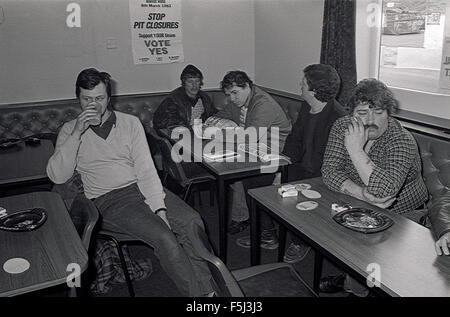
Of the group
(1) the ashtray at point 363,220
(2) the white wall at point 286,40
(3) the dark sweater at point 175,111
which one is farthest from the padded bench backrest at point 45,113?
(1) the ashtray at point 363,220

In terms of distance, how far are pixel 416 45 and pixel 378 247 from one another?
7.12ft

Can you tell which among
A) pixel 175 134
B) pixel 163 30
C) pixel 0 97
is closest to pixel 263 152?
pixel 175 134

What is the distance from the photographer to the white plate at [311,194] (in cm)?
198

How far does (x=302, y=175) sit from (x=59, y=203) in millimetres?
1579

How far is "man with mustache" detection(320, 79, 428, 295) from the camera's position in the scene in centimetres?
193

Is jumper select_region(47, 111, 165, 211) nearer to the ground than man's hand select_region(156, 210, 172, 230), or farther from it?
farther from it

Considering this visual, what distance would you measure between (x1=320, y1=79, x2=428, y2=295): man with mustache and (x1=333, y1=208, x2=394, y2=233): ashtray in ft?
0.64

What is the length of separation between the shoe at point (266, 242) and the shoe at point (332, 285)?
607 millimetres

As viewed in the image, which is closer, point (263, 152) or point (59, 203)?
point (59, 203)

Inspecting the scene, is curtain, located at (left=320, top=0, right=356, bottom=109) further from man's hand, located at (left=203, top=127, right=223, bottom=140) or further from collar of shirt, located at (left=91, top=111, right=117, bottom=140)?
collar of shirt, located at (left=91, top=111, right=117, bottom=140)

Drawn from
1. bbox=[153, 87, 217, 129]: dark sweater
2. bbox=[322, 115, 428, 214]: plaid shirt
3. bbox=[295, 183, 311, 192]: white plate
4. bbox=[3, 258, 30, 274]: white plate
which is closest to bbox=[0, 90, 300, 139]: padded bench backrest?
bbox=[153, 87, 217, 129]: dark sweater
